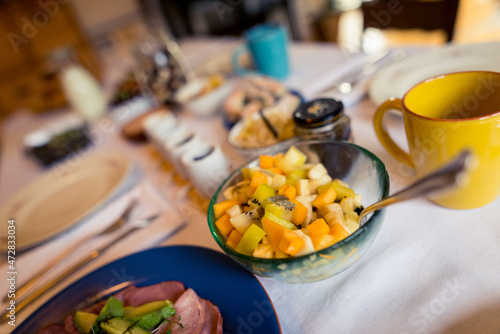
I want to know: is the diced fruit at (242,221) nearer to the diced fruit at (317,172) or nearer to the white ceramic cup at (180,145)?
the diced fruit at (317,172)

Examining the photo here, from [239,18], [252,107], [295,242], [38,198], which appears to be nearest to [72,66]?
[38,198]

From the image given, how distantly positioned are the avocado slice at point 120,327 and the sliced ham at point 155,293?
0.04 m

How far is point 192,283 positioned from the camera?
481mm

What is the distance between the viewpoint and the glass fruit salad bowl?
1.27 feet

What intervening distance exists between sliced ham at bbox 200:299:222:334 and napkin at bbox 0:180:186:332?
213 millimetres

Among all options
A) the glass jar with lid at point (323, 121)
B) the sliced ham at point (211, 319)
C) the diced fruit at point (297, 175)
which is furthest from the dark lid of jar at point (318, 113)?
the sliced ham at point (211, 319)

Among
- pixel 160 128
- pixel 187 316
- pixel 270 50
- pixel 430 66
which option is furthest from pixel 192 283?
pixel 270 50

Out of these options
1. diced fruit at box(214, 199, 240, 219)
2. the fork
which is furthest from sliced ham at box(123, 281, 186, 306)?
the fork

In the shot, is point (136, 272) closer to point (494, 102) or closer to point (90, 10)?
point (494, 102)

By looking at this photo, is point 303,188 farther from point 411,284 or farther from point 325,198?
point 411,284

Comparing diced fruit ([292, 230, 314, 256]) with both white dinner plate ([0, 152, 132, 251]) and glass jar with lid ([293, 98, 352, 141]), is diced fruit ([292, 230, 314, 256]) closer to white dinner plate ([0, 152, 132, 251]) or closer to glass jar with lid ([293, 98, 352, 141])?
glass jar with lid ([293, 98, 352, 141])

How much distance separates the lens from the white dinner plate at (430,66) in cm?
69

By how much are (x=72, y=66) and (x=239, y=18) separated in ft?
7.84

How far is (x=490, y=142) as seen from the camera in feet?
1.28
